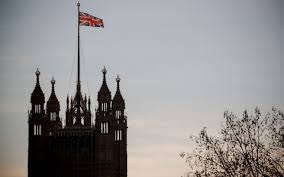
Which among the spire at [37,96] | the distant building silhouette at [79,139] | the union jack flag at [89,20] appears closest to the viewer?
the union jack flag at [89,20]

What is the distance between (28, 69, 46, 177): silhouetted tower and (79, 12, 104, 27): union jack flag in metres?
20.2

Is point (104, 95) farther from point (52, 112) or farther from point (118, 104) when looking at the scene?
point (52, 112)

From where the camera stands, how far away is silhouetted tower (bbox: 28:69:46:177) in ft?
472

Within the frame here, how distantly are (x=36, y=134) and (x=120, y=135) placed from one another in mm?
13016

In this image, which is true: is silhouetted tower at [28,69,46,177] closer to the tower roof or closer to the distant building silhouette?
the distant building silhouette

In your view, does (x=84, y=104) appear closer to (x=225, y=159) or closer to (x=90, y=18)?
(x=90, y=18)

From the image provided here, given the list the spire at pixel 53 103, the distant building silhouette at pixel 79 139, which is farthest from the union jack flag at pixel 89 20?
the spire at pixel 53 103

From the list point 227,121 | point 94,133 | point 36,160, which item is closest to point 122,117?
point 94,133

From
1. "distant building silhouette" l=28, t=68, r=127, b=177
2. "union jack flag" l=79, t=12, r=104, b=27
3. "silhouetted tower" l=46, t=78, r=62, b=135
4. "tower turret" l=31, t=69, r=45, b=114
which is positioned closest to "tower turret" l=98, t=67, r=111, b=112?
"distant building silhouette" l=28, t=68, r=127, b=177

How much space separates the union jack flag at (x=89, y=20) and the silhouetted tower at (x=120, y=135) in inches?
695

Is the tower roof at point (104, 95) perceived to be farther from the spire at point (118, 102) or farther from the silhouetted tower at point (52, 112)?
the silhouetted tower at point (52, 112)

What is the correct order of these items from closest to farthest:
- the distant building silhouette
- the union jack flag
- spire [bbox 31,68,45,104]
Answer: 1. the union jack flag
2. the distant building silhouette
3. spire [bbox 31,68,45,104]

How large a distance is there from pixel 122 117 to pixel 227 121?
74052 millimetres

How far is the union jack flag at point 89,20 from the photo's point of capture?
126 meters
